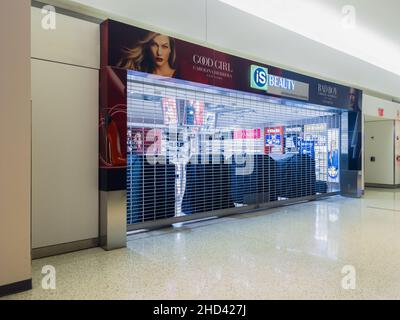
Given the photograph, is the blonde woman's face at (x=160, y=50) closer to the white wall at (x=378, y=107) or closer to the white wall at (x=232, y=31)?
the white wall at (x=232, y=31)

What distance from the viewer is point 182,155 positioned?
5172 millimetres

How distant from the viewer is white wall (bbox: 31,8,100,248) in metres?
3.42

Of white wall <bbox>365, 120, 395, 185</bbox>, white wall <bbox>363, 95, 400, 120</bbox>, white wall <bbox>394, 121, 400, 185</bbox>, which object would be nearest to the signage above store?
white wall <bbox>363, 95, 400, 120</bbox>

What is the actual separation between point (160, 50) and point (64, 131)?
1.70 metres

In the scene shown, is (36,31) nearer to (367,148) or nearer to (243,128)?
(243,128)

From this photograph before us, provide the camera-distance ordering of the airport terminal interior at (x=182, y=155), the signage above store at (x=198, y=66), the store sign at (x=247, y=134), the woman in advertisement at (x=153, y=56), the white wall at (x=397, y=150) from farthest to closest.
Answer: the white wall at (x=397, y=150) → the store sign at (x=247, y=134) → the woman in advertisement at (x=153, y=56) → the signage above store at (x=198, y=66) → the airport terminal interior at (x=182, y=155)

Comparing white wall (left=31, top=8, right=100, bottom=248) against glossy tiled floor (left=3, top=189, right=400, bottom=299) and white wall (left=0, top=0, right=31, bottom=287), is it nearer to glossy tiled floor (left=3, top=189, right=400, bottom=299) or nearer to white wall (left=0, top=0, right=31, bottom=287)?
glossy tiled floor (left=3, top=189, right=400, bottom=299)

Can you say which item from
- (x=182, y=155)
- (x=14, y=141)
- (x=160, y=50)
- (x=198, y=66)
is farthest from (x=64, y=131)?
(x=198, y=66)

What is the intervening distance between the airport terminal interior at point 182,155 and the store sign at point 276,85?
4 cm

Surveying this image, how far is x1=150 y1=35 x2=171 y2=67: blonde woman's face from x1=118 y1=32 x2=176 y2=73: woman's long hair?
0.05m

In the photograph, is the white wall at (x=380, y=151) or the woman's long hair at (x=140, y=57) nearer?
the woman's long hair at (x=140, y=57)

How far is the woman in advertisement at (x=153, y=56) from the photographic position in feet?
12.8

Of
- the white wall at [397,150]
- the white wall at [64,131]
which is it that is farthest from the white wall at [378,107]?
the white wall at [64,131]

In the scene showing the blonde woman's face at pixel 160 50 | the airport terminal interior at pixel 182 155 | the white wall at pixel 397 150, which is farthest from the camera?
the white wall at pixel 397 150
